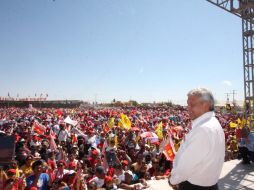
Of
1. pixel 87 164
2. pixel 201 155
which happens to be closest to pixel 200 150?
pixel 201 155

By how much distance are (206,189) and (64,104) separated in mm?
69259

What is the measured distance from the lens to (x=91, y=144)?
10.7 m

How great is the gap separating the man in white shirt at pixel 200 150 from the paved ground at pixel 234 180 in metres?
4.63

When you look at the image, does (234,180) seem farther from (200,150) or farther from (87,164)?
(200,150)

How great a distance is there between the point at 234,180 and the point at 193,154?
582 cm

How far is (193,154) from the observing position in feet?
6.64

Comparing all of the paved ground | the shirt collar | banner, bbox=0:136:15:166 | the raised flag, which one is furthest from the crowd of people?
the shirt collar

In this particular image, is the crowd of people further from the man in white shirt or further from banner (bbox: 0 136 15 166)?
the man in white shirt

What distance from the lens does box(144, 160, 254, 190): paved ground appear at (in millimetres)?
6727

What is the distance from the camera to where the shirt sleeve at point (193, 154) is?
203cm

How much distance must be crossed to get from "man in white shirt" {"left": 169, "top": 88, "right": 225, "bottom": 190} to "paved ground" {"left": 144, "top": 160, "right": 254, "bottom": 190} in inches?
182

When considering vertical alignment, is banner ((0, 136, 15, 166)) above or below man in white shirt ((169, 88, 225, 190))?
below

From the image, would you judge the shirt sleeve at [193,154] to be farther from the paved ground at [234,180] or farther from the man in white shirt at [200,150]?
the paved ground at [234,180]

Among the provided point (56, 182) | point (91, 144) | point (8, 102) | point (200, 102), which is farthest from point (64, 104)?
point (200, 102)
